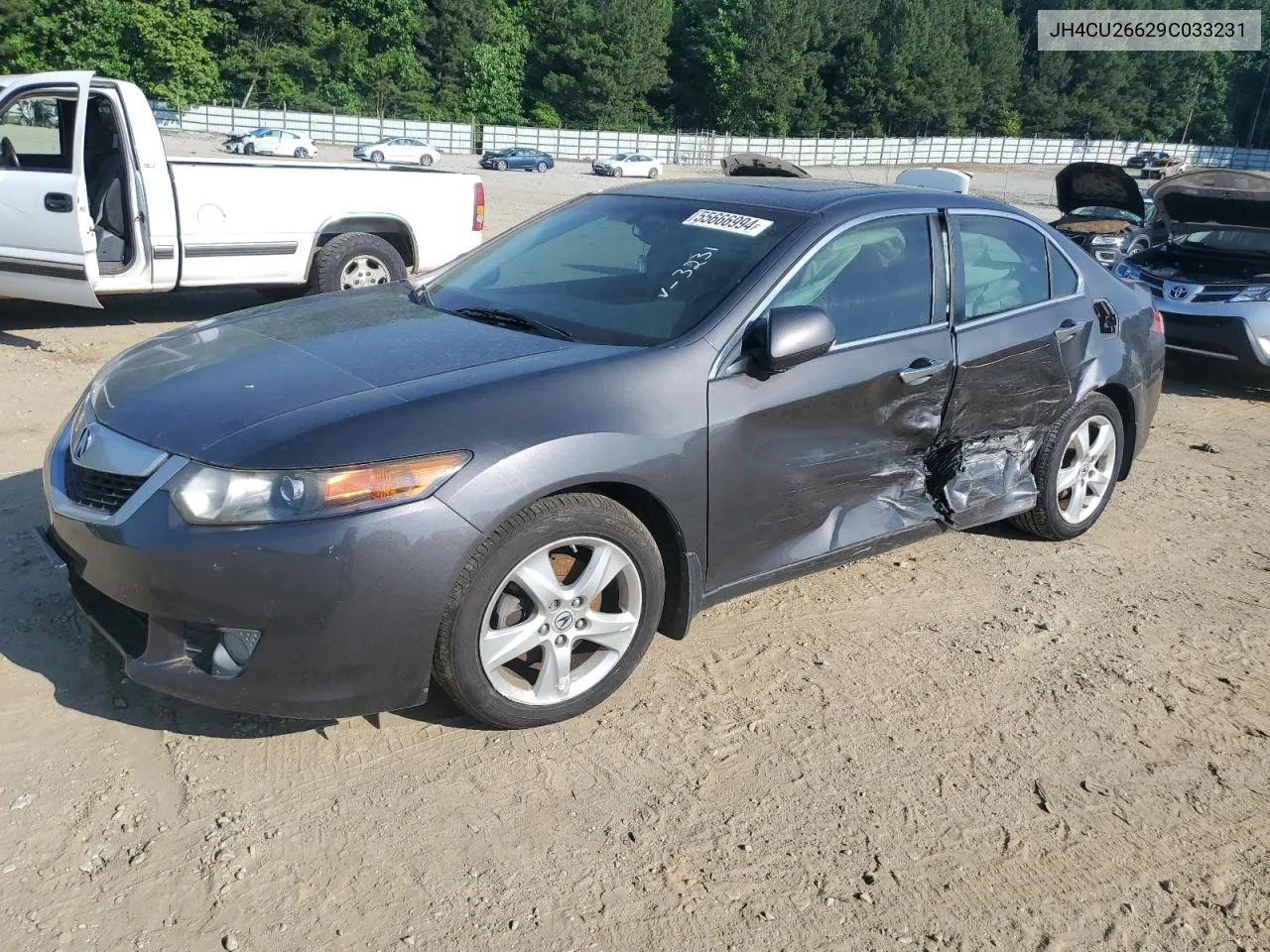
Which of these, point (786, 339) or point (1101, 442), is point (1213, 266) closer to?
point (1101, 442)

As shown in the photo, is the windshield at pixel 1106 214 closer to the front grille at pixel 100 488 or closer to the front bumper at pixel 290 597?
the front bumper at pixel 290 597

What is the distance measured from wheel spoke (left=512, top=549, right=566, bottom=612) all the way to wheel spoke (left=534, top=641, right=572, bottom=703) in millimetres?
147

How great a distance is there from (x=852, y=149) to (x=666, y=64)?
16.8 meters

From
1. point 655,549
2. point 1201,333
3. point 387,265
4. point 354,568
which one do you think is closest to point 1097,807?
point 655,549

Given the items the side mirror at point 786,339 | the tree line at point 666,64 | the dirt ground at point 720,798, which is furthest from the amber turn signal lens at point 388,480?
the tree line at point 666,64

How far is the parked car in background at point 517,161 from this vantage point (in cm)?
4834

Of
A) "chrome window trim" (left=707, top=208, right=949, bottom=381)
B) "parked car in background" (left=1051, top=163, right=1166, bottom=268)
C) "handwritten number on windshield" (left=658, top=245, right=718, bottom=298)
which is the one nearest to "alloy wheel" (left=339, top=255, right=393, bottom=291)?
"handwritten number on windshield" (left=658, top=245, right=718, bottom=298)

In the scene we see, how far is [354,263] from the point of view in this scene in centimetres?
866

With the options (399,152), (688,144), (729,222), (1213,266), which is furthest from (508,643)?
(688,144)

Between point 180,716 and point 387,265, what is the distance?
20.7ft

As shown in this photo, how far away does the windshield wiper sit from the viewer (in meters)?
3.46

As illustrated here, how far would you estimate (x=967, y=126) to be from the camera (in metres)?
96.6

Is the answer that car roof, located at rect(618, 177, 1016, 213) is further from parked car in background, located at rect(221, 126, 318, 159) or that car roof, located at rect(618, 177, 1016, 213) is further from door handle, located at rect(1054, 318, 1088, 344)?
parked car in background, located at rect(221, 126, 318, 159)

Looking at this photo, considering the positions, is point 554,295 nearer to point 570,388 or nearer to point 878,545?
point 570,388
